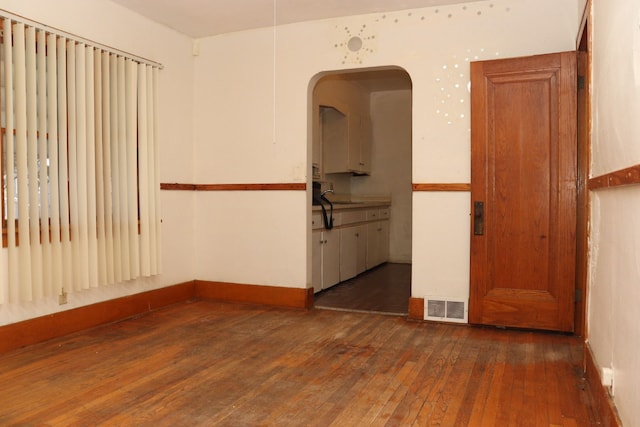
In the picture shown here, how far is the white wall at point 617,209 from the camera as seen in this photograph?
1.61 meters

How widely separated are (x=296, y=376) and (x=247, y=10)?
2.80 metres

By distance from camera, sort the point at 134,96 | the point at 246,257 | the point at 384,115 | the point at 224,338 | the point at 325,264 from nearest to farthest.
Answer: the point at 224,338
the point at 134,96
the point at 246,257
the point at 325,264
the point at 384,115

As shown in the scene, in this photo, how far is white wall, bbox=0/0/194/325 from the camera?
10.6 feet

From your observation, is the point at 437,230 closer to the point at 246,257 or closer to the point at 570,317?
the point at 570,317

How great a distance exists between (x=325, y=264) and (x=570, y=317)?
7.44 feet

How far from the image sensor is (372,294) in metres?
4.77

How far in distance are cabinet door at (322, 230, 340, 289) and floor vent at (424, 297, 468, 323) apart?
136cm

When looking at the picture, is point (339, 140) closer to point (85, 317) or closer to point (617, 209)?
point (85, 317)

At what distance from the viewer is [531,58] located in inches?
132

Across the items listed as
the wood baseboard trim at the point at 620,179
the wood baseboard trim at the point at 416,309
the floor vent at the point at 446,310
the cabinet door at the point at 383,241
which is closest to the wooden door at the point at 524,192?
the floor vent at the point at 446,310

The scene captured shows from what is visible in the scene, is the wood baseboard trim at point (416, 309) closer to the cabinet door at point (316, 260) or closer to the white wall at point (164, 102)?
the cabinet door at point (316, 260)

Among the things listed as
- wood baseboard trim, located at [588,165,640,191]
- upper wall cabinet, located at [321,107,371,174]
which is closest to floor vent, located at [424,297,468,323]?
wood baseboard trim, located at [588,165,640,191]

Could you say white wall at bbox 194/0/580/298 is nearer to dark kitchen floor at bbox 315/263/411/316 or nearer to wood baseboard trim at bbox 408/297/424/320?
wood baseboard trim at bbox 408/297/424/320

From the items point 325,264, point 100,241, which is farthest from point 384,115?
point 100,241
